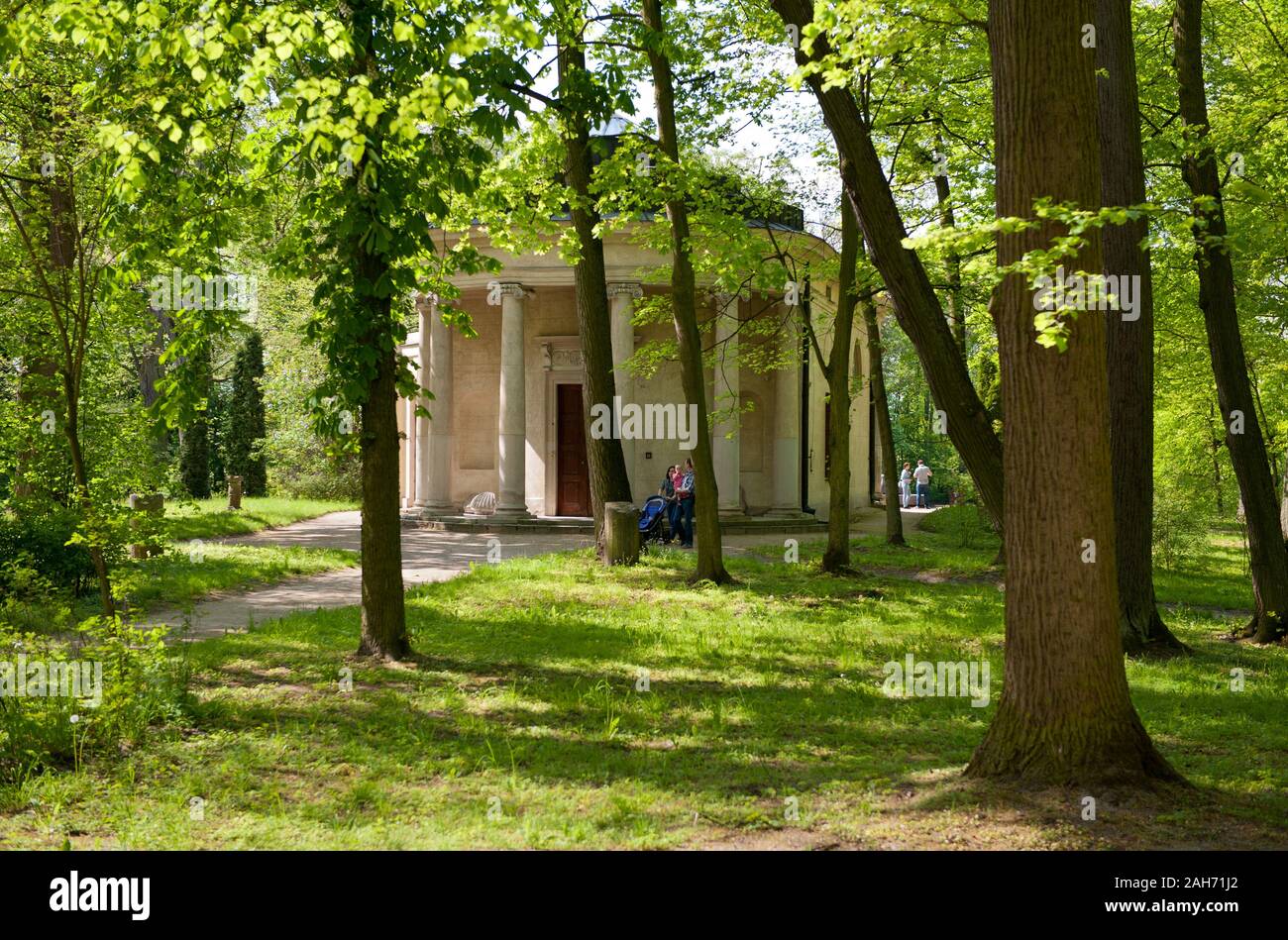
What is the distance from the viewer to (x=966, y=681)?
362 inches

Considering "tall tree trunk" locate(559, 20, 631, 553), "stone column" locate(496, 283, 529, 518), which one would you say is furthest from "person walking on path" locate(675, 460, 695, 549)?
"stone column" locate(496, 283, 529, 518)

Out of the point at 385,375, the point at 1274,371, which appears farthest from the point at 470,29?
the point at 1274,371

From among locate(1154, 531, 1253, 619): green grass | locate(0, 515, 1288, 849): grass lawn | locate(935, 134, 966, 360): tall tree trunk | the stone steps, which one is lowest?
locate(1154, 531, 1253, 619): green grass

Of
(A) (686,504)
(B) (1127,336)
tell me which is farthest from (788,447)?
(B) (1127,336)

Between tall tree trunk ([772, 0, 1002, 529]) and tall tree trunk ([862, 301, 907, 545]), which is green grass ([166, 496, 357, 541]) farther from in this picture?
tall tree trunk ([862, 301, 907, 545])

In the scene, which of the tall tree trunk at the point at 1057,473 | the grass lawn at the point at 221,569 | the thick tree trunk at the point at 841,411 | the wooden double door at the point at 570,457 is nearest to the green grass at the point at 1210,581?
the thick tree trunk at the point at 841,411

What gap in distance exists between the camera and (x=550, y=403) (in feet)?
91.9

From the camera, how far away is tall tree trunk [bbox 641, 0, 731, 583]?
14.1 metres

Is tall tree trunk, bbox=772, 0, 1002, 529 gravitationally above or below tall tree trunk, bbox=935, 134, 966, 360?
below

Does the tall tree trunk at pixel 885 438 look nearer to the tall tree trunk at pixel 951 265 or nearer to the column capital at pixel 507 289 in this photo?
the tall tree trunk at pixel 951 265

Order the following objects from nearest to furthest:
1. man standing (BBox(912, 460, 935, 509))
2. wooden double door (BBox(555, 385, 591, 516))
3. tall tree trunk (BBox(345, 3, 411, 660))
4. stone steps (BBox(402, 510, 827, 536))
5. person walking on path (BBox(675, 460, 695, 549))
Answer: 1. tall tree trunk (BBox(345, 3, 411, 660))
2. person walking on path (BBox(675, 460, 695, 549))
3. stone steps (BBox(402, 510, 827, 536))
4. wooden double door (BBox(555, 385, 591, 516))
5. man standing (BBox(912, 460, 935, 509))

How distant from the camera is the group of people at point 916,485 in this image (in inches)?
1721

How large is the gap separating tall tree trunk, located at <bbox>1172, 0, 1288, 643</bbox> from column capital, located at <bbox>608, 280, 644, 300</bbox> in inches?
569
